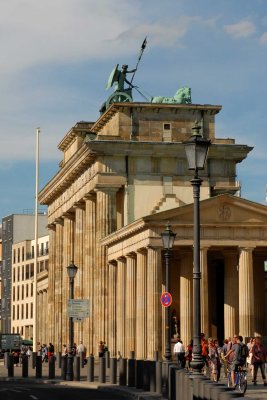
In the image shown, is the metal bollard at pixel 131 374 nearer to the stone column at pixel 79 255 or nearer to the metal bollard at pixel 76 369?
the metal bollard at pixel 76 369

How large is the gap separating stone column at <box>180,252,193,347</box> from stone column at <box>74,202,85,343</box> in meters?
21.1

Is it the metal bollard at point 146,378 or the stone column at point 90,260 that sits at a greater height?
the stone column at point 90,260

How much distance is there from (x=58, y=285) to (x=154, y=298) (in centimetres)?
3754

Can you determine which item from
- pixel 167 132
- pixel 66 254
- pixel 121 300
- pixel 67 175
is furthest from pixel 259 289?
pixel 66 254

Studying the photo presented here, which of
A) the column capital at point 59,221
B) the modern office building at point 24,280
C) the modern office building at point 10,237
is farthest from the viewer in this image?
the modern office building at point 10,237

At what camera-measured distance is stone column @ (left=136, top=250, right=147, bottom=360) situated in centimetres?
6994

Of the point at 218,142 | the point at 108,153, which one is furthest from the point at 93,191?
the point at 218,142

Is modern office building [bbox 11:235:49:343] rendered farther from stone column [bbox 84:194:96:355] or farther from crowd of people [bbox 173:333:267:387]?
crowd of people [bbox 173:333:267:387]

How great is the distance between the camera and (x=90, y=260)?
8756 cm

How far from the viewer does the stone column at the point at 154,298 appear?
223ft

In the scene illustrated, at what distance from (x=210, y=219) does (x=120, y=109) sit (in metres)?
23.9

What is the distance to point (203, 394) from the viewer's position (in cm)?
2228

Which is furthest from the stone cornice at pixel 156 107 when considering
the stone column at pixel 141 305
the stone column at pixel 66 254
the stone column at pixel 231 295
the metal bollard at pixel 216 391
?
the metal bollard at pixel 216 391

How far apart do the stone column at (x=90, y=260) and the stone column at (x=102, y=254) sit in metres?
1.35
